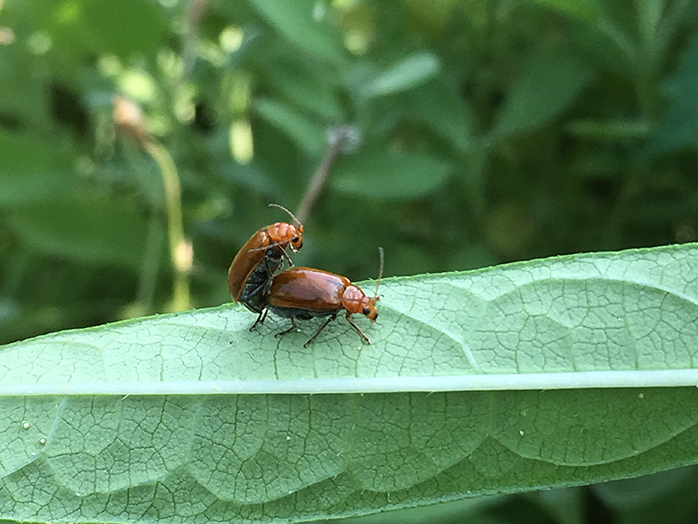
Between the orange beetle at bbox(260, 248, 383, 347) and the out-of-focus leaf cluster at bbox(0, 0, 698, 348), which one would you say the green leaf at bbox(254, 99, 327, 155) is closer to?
the out-of-focus leaf cluster at bbox(0, 0, 698, 348)

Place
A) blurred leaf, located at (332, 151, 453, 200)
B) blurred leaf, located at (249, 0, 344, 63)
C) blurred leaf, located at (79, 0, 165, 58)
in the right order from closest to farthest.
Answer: blurred leaf, located at (249, 0, 344, 63) → blurred leaf, located at (332, 151, 453, 200) → blurred leaf, located at (79, 0, 165, 58)

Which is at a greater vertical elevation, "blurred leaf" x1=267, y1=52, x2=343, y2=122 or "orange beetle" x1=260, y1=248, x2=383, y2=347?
"blurred leaf" x1=267, y1=52, x2=343, y2=122

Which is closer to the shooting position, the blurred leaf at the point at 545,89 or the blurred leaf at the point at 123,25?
the blurred leaf at the point at 545,89

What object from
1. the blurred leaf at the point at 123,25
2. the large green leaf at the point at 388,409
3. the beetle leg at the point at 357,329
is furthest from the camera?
the blurred leaf at the point at 123,25

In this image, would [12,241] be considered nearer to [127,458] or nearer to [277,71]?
[277,71]

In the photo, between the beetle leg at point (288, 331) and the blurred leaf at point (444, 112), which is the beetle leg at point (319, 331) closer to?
the beetle leg at point (288, 331)

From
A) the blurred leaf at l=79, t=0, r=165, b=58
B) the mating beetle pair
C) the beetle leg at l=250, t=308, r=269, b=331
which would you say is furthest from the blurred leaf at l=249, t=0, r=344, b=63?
the beetle leg at l=250, t=308, r=269, b=331

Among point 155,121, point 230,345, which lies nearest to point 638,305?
point 230,345

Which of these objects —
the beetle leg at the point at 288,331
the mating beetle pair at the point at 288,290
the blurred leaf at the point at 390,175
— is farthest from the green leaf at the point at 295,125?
the beetle leg at the point at 288,331

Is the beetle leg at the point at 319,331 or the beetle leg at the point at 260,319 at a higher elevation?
the beetle leg at the point at 319,331

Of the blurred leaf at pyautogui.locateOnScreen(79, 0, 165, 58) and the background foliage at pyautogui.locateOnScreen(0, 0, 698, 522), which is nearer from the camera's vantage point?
the background foliage at pyautogui.locateOnScreen(0, 0, 698, 522)
